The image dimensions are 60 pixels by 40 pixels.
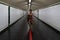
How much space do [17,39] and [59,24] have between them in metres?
2.56

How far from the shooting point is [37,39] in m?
4.51

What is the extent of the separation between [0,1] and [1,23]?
121 centimetres

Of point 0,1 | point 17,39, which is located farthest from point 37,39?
point 0,1

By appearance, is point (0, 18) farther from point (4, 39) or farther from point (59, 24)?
point (59, 24)

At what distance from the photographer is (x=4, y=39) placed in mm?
4605

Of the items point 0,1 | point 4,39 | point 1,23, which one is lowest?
point 4,39

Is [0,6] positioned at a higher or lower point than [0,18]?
higher

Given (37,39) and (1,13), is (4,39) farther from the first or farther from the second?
(1,13)

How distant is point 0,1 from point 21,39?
2673 mm

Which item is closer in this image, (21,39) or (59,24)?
(21,39)

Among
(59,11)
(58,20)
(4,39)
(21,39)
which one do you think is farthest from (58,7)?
(4,39)

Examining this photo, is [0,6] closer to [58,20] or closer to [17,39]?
[17,39]

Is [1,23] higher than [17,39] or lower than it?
higher

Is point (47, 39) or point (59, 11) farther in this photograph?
point (59, 11)
